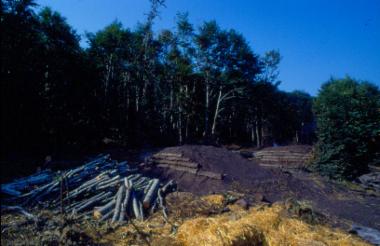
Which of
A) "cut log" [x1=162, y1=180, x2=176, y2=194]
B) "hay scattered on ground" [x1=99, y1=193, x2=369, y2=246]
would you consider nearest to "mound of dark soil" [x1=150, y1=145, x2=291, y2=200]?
"cut log" [x1=162, y1=180, x2=176, y2=194]

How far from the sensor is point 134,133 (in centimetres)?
2150

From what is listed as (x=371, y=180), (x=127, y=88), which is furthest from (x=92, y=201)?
(x=127, y=88)

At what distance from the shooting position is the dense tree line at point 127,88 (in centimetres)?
1491

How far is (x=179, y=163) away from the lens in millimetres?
11797

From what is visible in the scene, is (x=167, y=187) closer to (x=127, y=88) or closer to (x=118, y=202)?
(x=118, y=202)

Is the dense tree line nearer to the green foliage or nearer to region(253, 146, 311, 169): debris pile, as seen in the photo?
region(253, 146, 311, 169): debris pile

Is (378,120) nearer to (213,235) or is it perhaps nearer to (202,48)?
(213,235)

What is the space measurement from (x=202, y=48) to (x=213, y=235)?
24.1 m

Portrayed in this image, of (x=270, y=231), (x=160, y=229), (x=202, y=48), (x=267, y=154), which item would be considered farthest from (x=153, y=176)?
(x=202, y=48)

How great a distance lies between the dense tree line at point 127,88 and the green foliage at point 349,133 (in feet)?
41.3

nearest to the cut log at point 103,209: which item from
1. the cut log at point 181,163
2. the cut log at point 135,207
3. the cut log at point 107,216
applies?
the cut log at point 107,216

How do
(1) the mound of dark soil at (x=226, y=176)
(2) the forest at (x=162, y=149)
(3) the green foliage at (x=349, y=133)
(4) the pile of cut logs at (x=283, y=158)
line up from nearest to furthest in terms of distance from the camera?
(2) the forest at (x=162, y=149) → (1) the mound of dark soil at (x=226, y=176) → (3) the green foliage at (x=349, y=133) → (4) the pile of cut logs at (x=283, y=158)

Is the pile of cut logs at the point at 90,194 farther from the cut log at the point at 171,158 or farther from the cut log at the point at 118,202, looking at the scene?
the cut log at the point at 171,158

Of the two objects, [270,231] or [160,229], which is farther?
[160,229]
